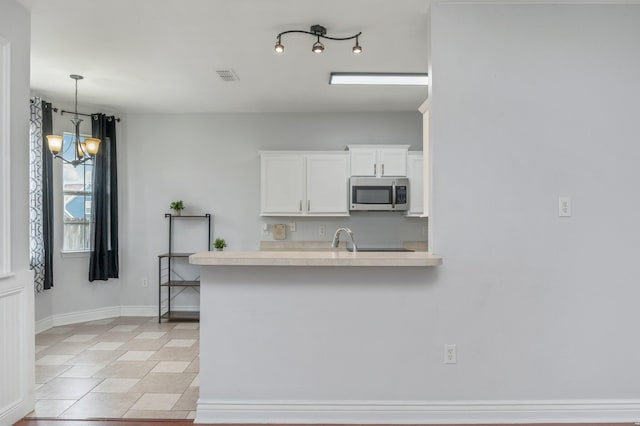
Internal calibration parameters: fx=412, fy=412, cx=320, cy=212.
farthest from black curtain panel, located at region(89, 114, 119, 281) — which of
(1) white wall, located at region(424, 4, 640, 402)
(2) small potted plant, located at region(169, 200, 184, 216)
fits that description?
(1) white wall, located at region(424, 4, 640, 402)

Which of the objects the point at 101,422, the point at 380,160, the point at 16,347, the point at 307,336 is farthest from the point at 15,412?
the point at 380,160

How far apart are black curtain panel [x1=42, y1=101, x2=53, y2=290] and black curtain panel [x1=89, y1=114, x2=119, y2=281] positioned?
47cm

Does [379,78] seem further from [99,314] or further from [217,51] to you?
[99,314]


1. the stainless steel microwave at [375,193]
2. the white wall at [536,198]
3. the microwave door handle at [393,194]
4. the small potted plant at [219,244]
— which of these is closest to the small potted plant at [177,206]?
the small potted plant at [219,244]

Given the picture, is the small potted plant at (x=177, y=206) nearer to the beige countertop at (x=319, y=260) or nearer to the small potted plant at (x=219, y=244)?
the small potted plant at (x=219, y=244)

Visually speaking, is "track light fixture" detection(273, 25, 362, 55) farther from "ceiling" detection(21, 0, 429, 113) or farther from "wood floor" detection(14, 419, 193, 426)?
"wood floor" detection(14, 419, 193, 426)

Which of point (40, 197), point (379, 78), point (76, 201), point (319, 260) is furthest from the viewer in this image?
point (76, 201)

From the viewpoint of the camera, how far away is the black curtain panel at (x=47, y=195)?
4.42m

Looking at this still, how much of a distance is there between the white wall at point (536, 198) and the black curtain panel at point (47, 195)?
4118mm

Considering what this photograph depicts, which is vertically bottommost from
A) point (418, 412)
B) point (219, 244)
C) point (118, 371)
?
point (118, 371)

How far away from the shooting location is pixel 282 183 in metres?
4.87

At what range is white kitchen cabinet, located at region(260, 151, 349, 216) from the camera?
16.0 feet

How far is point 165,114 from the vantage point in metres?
5.28

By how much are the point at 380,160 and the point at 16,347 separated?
3.74 m
